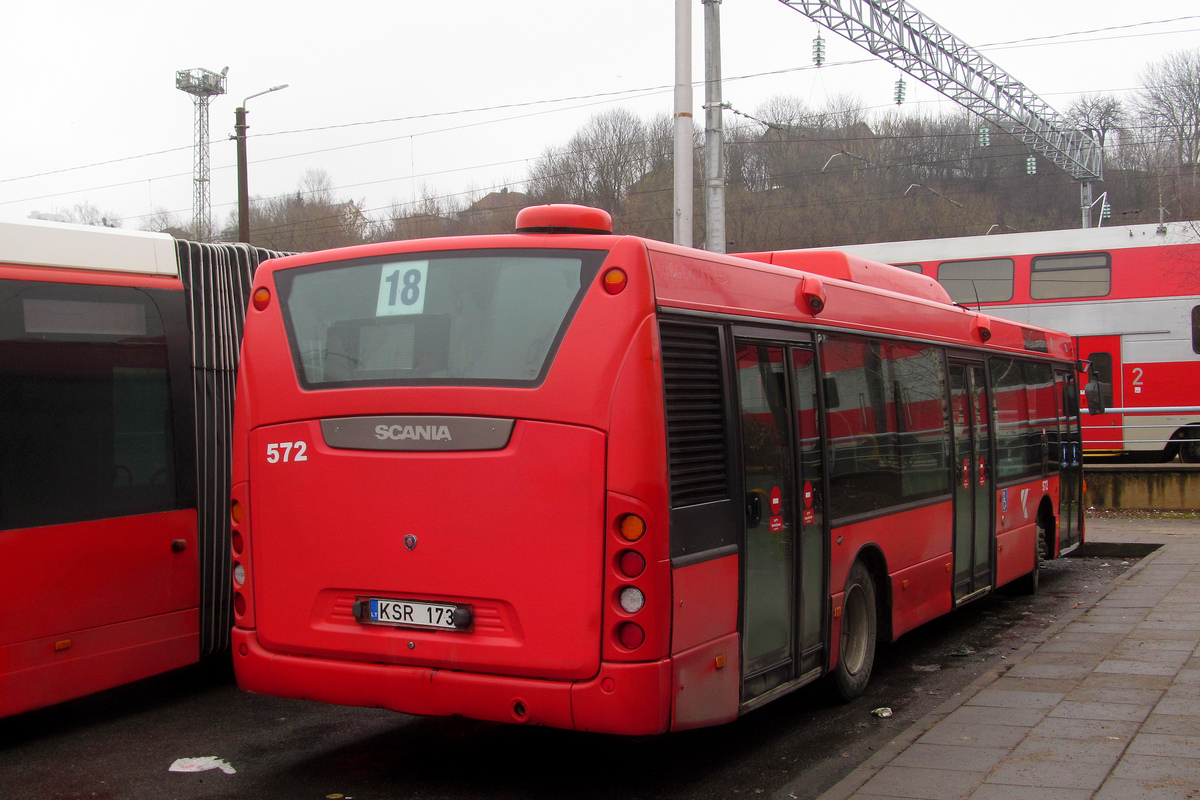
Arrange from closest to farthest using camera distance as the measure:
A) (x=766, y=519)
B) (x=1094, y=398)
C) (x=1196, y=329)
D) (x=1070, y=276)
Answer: (x=766, y=519) < (x=1094, y=398) < (x=1196, y=329) < (x=1070, y=276)

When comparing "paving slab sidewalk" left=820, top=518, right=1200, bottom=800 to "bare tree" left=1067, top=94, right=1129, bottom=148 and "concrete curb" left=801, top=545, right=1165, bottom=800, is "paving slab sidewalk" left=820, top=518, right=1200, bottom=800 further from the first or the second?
"bare tree" left=1067, top=94, right=1129, bottom=148

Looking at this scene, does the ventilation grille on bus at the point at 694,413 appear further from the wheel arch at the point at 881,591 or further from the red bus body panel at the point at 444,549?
the wheel arch at the point at 881,591

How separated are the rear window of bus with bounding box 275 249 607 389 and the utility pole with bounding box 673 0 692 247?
26.6 ft

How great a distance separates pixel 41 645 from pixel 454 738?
2291mm

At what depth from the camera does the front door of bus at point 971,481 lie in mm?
8805

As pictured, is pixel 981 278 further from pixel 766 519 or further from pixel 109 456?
pixel 109 456

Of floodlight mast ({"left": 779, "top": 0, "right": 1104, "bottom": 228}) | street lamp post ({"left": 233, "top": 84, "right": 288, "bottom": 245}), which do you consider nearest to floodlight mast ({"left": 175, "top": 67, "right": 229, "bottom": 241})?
street lamp post ({"left": 233, "top": 84, "right": 288, "bottom": 245})

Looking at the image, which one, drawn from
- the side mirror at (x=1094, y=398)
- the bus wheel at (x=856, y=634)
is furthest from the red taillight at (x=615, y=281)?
the side mirror at (x=1094, y=398)

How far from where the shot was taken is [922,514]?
7.95 meters

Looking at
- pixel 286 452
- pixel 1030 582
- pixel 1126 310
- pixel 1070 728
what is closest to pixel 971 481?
pixel 1030 582

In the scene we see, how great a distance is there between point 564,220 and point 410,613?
1956 mm

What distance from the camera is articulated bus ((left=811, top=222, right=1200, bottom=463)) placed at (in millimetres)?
21281

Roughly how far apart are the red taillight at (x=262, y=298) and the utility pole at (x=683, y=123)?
798cm

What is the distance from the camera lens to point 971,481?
9078 millimetres
